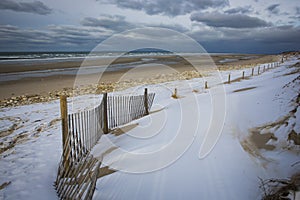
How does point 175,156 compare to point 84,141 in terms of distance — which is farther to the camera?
point 84,141

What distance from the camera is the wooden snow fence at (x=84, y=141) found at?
3.59 m

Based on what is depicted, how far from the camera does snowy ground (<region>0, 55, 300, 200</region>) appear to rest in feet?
13.3

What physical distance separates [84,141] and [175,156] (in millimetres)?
2851

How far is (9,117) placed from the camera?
996cm

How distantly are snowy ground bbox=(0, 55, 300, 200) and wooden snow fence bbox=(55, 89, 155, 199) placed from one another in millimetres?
473

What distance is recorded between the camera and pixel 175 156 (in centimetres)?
525

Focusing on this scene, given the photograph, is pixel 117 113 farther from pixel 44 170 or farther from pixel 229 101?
pixel 229 101

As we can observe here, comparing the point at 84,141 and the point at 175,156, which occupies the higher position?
the point at 84,141

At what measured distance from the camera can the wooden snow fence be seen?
3.59 metres

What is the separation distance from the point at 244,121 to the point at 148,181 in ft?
13.5

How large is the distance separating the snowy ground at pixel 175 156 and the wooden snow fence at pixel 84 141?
0.47 metres

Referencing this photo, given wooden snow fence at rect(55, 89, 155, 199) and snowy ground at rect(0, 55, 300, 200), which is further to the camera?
snowy ground at rect(0, 55, 300, 200)

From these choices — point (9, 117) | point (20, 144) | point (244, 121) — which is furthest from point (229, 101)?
point (9, 117)

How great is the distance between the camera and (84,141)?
6023mm
